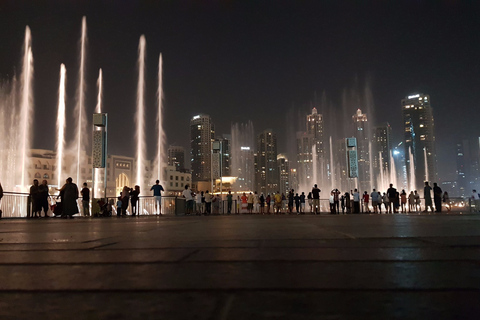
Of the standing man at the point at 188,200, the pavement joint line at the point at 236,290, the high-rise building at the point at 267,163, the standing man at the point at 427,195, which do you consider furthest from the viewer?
the high-rise building at the point at 267,163

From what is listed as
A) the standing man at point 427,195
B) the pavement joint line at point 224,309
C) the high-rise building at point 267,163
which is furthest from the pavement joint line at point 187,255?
the high-rise building at point 267,163

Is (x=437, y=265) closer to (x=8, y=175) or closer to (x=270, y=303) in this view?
(x=270, y=303)

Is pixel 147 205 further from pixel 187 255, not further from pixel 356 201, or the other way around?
pixel 187 255

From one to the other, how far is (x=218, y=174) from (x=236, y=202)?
16.2 feet

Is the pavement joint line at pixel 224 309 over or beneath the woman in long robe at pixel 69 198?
beneath

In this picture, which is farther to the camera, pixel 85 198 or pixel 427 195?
pixel 427 195

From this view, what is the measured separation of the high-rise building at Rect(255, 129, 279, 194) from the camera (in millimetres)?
195875

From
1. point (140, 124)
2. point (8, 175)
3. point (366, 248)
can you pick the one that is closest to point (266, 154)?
point (8, 175)

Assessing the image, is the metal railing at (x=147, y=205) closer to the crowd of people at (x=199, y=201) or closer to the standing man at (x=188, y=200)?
the crowd of people at (x=199, y=201)

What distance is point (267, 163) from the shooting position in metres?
196

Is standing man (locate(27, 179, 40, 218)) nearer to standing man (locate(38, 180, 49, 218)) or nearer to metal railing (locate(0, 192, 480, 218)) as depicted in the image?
standing man (locate(38, 180, 49, 218))

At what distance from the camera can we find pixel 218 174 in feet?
106

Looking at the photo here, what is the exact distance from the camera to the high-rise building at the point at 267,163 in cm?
19588

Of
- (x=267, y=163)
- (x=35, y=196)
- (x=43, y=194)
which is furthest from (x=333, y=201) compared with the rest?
(x=267, y=163)
